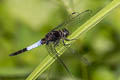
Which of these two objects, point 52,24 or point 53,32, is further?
point 52,24

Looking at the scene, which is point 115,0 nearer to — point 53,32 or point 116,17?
point 53,32

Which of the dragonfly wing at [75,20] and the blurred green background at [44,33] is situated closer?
the dragonfly wing at [75,20]

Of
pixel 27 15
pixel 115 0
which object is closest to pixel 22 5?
pixel 27 15

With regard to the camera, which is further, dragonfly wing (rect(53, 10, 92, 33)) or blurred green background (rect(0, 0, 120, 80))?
blurred green background (rect(0, 0, 120, 80))

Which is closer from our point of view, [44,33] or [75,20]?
[75,20]

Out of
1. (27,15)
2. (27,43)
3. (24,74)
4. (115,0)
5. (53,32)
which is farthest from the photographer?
(27,15)

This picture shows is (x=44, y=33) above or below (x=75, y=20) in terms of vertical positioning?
above

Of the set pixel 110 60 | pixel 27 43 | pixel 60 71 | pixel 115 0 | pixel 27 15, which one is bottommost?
pixel 115 0

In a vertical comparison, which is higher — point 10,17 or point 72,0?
point 10,17
